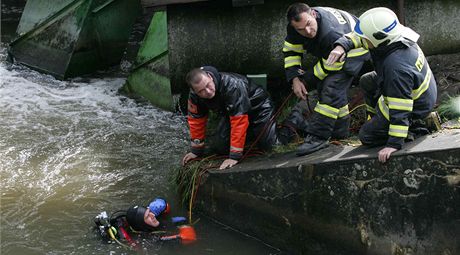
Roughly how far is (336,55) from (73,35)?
6.34 metres

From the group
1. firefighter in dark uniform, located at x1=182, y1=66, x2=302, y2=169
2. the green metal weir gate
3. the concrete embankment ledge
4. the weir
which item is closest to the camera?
the concrete embankment ledge

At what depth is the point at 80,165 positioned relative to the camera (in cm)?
670

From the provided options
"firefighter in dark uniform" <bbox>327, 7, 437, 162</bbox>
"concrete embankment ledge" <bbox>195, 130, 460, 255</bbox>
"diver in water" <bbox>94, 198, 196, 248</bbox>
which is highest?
"firefighter in dark uniform" <bbox>327, 7, 437, 162</bbox>

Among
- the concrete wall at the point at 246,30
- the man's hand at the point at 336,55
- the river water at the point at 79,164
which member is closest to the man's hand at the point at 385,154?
the man's hand at the point at 336,55

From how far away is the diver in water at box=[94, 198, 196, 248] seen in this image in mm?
5180

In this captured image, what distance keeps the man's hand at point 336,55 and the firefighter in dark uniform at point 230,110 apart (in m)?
0.89

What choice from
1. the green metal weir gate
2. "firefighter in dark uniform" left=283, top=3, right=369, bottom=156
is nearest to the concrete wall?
"firefighter in dark uniform" left=283, top=3, right=369, bottom=156

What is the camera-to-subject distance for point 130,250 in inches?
199

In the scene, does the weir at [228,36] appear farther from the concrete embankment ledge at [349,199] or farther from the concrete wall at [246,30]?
the concrete embankment ledge at [349,199]

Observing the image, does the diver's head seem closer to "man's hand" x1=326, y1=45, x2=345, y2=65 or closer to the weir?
"man's hand" x1=326, y1=45, x2=345, y2=65

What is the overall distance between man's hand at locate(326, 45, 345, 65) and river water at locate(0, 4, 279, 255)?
5.95ft

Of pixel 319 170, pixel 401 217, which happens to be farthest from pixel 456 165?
pixel 319 170

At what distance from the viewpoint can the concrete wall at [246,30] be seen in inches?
284

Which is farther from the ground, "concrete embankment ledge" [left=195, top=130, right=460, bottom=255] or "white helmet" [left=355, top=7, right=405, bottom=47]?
"white helmet" [left=355, top=7, right=405, bottom=47]
